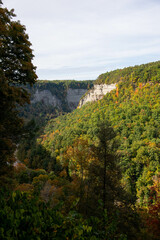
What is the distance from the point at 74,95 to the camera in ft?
609

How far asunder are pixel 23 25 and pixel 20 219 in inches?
333

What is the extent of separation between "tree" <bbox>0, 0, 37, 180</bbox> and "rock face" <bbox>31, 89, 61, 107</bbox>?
6186 inches

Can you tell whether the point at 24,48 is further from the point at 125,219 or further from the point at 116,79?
the point at 116,79

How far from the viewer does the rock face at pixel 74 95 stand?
182 m

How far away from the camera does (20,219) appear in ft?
8.11

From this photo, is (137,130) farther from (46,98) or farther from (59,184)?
(46,98)

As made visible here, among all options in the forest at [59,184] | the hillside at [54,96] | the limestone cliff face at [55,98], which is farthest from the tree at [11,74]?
the limestone cliff face at [55,98]

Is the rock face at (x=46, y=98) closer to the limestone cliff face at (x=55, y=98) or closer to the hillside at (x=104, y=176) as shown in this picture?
the limestone cliff face at (x=55, y=98)

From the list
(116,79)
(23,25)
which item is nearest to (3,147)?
(23,25)

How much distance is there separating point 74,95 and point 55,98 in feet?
84.0

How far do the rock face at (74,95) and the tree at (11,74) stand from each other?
172977mm

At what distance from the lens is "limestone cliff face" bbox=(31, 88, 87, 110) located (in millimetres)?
162500

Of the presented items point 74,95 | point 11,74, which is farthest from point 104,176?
point 74,95

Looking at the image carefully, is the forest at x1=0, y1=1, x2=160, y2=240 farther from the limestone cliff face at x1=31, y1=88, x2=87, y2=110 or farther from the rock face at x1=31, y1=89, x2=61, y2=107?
the limestone cliff face at x1=31, y1=88, x2=87, y2=110
